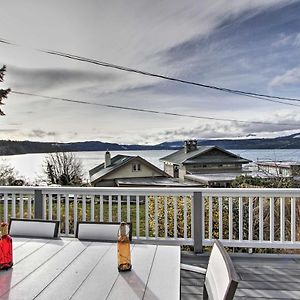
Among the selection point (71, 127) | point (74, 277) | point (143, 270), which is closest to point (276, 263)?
point (143, 270)

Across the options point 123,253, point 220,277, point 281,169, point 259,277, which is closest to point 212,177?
point 281,169

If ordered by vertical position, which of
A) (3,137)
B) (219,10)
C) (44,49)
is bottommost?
(3,137)

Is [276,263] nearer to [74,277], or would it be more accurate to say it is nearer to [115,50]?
[74,277]

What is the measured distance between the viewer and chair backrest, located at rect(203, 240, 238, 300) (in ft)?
4.17

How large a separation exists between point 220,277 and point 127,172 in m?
7.59

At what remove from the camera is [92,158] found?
370 inches

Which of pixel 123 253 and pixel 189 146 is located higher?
pixel 189 146

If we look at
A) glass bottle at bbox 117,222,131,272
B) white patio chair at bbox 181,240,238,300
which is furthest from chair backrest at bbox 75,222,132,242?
white patio chair at bbox 181,240,238,300

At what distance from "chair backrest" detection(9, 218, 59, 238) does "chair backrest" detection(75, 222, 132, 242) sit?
190 millimetres

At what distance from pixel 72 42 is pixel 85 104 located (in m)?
2.95

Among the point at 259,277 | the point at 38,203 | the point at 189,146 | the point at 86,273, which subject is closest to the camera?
the point at 86,273

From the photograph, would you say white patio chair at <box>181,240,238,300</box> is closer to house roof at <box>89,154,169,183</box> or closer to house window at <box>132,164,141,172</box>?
house roof at <box>89,154,169,183</box>

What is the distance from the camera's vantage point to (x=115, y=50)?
791cm

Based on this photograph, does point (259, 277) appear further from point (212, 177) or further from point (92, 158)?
point (92, 158)
